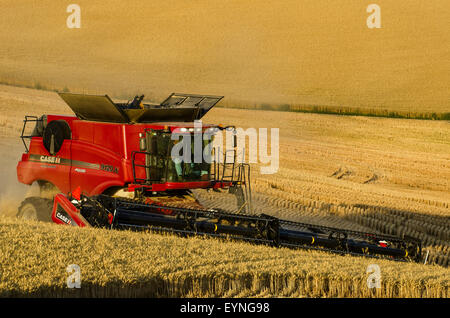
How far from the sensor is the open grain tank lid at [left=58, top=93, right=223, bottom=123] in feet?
38.9

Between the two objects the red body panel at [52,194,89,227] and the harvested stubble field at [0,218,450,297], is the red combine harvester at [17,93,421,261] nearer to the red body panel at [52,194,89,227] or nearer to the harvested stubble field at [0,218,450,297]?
the red body panel at [52,194,89,227]

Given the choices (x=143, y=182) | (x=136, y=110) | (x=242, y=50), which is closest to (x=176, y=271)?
(x=143, y=182)

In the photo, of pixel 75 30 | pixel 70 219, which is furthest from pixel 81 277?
pixel 75 30

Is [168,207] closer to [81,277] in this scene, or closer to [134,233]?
[134,233]

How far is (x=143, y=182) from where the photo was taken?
38.6 ft

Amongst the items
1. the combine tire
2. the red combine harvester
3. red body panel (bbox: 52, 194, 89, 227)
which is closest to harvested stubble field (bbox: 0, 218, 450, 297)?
the red combine harvester

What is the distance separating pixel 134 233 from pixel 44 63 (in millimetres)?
33682

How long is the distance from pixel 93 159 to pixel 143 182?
117 centimetres

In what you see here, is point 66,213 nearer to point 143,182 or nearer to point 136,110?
point 143,182

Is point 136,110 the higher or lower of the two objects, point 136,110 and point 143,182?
the higher

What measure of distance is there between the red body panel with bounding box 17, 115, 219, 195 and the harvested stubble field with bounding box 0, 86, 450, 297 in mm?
1502

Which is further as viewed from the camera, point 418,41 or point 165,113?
point 418,41

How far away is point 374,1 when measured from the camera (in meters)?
52.8

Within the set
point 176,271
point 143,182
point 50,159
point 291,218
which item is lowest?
point 291,218
